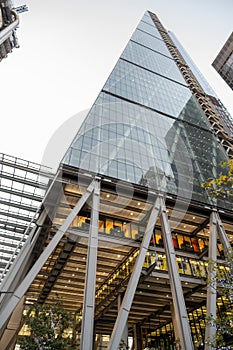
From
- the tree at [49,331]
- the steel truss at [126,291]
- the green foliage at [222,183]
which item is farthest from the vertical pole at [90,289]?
the green foliage at [222,183]

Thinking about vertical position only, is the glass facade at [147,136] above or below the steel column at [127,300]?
above

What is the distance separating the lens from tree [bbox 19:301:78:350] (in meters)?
12.5

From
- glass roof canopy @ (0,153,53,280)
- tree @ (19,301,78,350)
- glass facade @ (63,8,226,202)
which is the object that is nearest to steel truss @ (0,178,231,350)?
tree @ (19,301,78,350)

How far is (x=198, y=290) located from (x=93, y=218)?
1183cm

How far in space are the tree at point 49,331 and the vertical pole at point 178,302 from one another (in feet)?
22.3

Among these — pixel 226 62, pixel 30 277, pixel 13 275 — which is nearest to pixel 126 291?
pixel 30 277

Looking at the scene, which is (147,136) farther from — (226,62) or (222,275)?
(226,62)

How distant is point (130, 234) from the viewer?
76.1 ft

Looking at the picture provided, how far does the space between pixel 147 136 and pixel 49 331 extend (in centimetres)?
2321

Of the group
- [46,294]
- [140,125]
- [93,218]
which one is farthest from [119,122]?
[46,294]

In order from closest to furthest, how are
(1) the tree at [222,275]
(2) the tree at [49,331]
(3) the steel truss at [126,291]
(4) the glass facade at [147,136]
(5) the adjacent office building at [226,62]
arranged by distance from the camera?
(1) the tree at [222,275]
(2) the tree at [49,331]
(3) the steel truss at [126,291]
(4) the glass facade at [147,136]
(5) the adjacent office building at [226,62]

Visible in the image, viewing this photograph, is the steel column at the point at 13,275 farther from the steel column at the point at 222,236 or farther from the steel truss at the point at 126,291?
the steel column at the point at 222,236

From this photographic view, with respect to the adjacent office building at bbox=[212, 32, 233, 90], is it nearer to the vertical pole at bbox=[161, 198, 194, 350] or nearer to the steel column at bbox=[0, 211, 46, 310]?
the vertical pole at bbox=[161, 198, 194, 350]

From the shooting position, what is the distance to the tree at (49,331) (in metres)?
12.5
